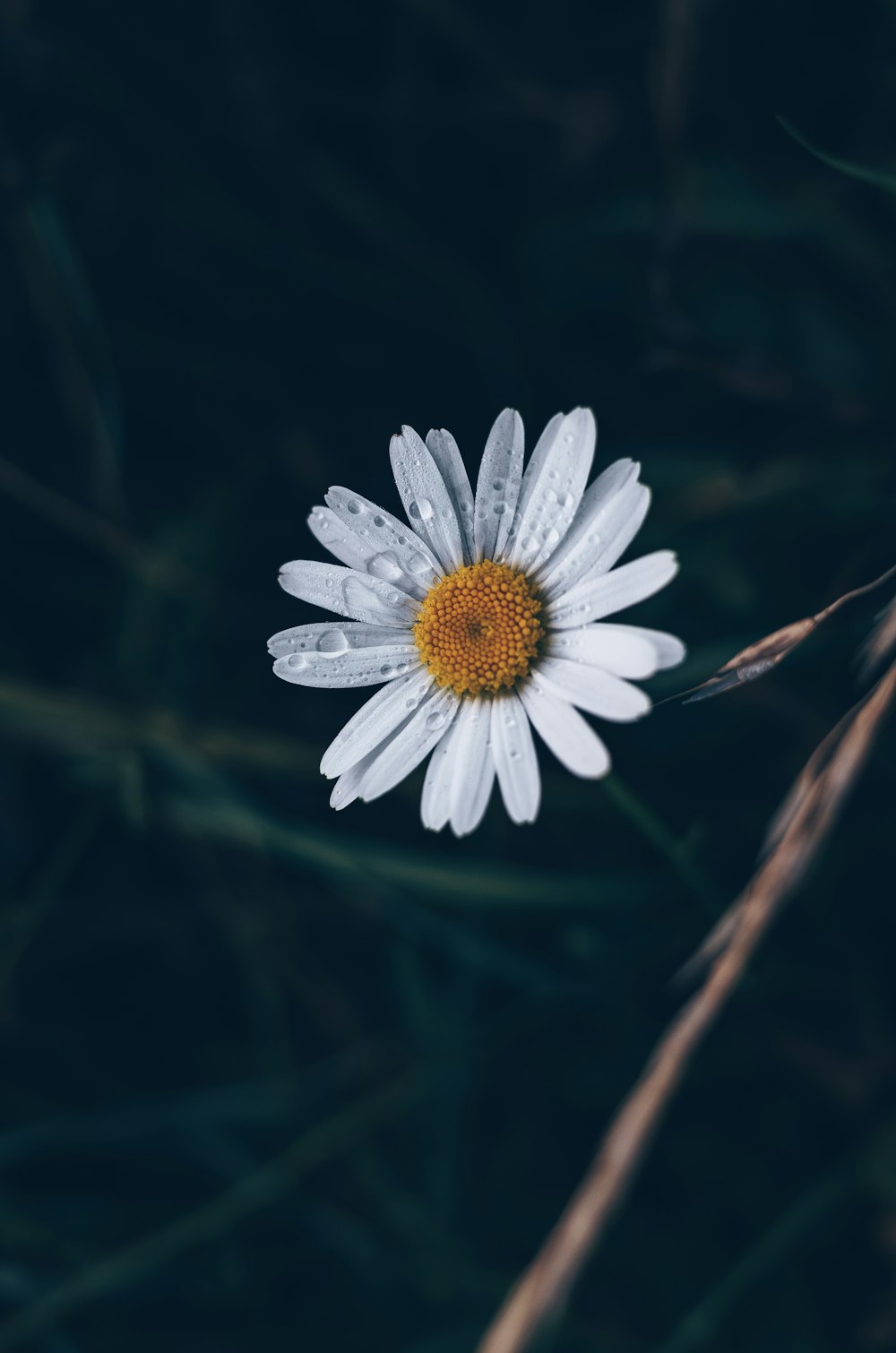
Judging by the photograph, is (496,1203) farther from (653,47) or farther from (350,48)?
(350,48)

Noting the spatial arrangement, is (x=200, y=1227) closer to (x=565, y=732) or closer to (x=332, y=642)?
(x=332, y=642)

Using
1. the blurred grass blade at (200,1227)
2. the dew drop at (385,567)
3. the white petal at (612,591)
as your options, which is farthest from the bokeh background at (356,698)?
the dew drop at (385,567)

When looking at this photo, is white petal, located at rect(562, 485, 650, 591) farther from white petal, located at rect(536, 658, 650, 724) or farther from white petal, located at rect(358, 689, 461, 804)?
white petal, located at rect(358, 689, 461, 804)

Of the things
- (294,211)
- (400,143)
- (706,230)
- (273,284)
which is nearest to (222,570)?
(273,284)

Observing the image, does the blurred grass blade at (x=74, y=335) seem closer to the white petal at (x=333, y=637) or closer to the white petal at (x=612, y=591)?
the white petal at (x=333, y=637)

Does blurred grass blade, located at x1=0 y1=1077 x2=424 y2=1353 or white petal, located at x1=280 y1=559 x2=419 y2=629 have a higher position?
white petal, located at x1=280 y1=559 x2=419 y2=629

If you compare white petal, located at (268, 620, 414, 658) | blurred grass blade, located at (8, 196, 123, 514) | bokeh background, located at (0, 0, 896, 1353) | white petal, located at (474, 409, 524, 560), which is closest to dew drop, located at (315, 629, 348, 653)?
white petal, located at (268, 620, 414, 658)
